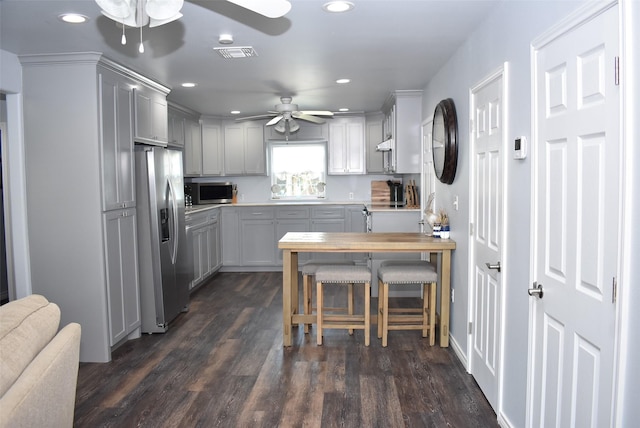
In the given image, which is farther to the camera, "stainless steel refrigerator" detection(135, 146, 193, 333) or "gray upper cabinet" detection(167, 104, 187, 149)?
"gray upper cabinet" detection(167, 104, 187, 149)

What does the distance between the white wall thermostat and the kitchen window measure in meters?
5.63

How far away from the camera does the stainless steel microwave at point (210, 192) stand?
288 inches

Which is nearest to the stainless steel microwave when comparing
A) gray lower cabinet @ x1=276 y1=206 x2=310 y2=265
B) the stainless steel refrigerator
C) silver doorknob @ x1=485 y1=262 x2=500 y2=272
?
gray lower cabinet @ x1=276 y1=206 x2=310 y2=265

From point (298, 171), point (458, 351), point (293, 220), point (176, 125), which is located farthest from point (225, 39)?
point (298, 171)

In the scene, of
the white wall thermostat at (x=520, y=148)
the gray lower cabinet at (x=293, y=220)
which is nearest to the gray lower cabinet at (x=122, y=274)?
the white wall thermostat at (x=520, y=148)

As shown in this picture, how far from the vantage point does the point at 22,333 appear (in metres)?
1.77

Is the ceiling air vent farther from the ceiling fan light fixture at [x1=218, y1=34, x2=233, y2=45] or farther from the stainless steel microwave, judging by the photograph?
the stainless steel microwave

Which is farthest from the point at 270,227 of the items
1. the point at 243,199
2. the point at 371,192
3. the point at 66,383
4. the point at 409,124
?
the point at 66,383

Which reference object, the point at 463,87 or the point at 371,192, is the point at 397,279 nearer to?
the point at 463,87

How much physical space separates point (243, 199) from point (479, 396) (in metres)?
5.53

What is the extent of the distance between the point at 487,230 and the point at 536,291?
890 millimetres

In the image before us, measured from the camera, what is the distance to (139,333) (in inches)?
176

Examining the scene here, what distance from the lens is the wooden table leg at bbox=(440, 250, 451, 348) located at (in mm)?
4047

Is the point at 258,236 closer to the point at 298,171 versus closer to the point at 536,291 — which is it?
the point at 298,171
